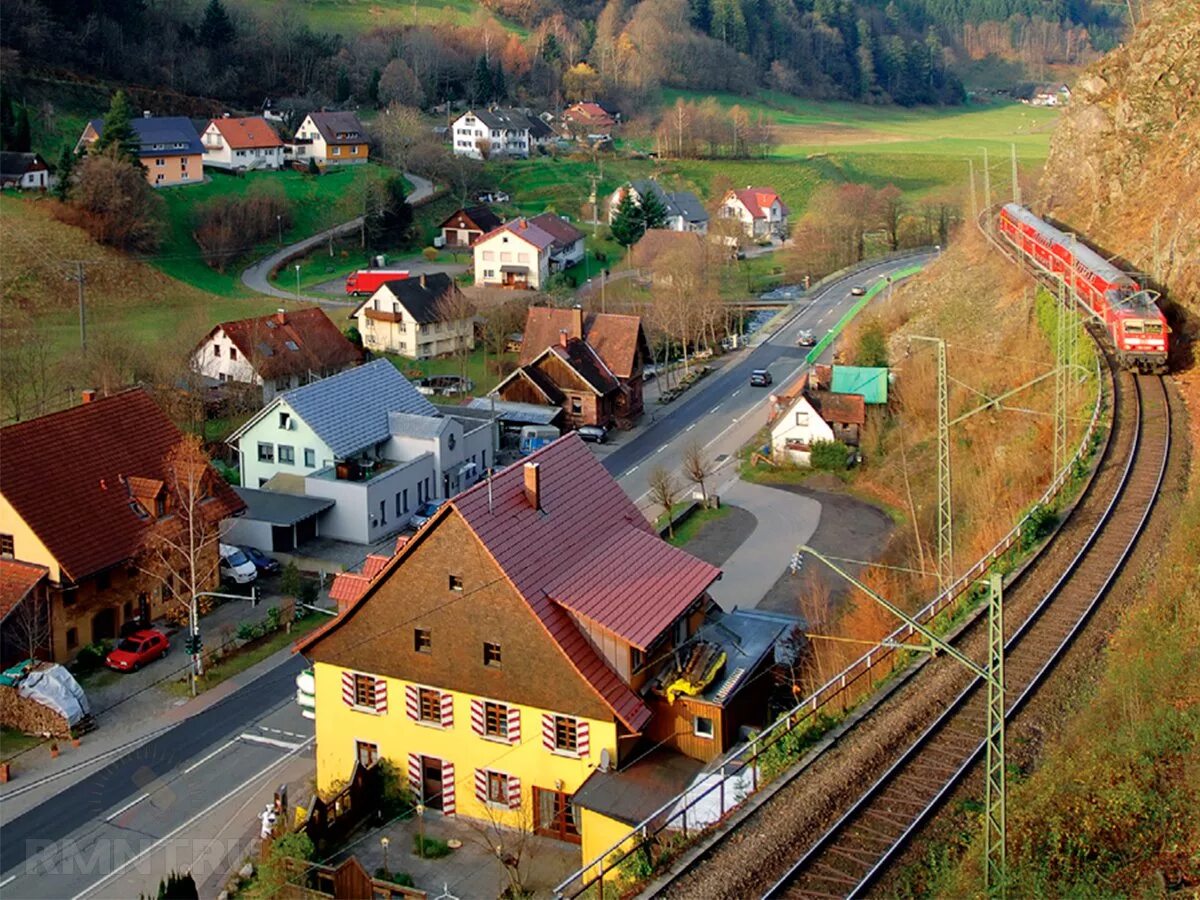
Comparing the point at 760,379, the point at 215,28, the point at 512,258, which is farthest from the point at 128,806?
the point at 215,28

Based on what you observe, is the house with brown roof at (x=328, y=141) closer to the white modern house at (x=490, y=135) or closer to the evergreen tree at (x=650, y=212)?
the white modern house at (x=490, y=135)

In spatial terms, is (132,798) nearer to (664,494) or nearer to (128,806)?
(128,806)

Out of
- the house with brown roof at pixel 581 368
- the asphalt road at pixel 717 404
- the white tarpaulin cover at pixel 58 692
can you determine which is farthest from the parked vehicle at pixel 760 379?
the white tarpaulin cover at pixel 58 692

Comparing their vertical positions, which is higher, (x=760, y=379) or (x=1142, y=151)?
(x=1142, y=151)

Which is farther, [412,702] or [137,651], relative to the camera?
[137,651]

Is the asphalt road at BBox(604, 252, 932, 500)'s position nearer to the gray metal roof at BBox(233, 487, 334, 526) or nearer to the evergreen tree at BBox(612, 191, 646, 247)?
the gray metal roof at BBox(233, 487, 334, 526)

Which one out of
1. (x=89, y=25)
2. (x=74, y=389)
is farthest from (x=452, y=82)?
(x=74, y=389)

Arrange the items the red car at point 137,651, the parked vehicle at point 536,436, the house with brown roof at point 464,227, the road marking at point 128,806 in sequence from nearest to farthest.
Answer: the road marking at point 128,806, the red car at point 137,651, the parked vehicle at point 536,436, the house with brown roof at point 464,227

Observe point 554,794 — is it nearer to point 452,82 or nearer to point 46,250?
point 46,250
